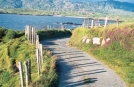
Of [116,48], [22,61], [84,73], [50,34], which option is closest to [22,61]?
[22,61]

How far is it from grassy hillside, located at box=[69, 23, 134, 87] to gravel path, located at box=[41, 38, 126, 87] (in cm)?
152

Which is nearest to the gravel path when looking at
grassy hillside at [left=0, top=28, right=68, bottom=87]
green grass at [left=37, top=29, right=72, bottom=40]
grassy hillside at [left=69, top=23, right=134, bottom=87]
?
grassy hillside at [left=0, top=28, right=68, bottom=87]

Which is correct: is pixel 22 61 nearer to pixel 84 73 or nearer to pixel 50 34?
pixel 84 73

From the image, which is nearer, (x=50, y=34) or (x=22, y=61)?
(x=22, y=61)

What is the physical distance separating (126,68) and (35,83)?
13.4m

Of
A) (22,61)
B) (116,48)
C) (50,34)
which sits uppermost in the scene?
(116,48)

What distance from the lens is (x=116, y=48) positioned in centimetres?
3988

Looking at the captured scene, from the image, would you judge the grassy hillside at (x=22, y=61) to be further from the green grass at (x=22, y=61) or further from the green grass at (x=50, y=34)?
the green grass at (x=50, y=34)

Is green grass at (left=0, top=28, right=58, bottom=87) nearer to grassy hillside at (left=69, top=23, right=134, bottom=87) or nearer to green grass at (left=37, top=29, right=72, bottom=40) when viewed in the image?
grassy hillside at (left=69, top=23, right=134, bottom=87)

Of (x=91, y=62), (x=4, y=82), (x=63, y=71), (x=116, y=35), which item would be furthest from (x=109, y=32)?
(x=4, y=82)

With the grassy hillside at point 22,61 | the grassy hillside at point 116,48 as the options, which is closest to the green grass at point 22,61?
the grassy hillside at point 22,61

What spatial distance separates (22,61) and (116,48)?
14.0 m

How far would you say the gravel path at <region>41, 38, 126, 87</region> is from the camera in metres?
25.6

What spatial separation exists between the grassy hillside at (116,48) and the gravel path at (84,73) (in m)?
1.52
